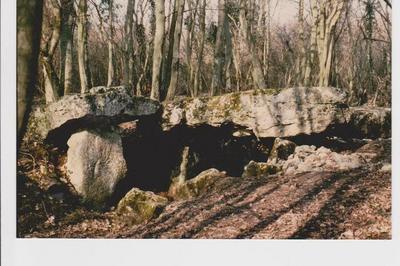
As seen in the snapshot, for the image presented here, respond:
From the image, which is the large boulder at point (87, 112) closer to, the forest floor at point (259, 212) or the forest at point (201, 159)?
the forest at point (201, 159)

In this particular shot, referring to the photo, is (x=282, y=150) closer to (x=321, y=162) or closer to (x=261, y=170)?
(x=261, y=170)

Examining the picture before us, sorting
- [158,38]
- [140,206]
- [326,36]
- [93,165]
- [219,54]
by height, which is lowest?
[140,206]

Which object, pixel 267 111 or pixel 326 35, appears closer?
pixel 267 111

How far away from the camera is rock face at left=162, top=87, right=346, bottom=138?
8.72 metres

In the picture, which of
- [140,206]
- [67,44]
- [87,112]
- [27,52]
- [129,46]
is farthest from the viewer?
[129,46]

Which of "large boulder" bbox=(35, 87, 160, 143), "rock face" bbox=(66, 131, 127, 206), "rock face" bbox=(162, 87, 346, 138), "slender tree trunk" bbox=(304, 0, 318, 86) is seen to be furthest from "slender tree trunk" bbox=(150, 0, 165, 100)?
"slender tree trunk" bbox=(304, 0, 318, 86)

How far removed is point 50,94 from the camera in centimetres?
891

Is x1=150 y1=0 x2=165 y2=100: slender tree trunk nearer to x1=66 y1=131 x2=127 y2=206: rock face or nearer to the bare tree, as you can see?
x1=66 y1=131 x2=127 y2=206: rock face

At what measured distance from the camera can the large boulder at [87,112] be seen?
7707 millimetres

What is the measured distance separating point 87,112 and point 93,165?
0.96m

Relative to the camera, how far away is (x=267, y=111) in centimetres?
884

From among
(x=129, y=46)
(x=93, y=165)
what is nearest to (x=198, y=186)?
(x=93, y=165)
